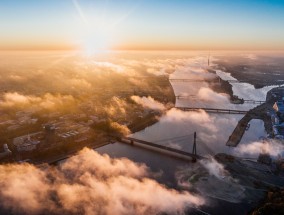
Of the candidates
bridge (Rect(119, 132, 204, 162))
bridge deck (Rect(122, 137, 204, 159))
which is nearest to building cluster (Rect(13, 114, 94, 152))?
bridge (Rect(119, 132, 204, 162))

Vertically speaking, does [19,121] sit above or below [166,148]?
A: above

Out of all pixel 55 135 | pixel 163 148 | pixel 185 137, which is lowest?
pixel 185 137

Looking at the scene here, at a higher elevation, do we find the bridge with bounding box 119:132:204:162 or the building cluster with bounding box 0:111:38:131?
the building cluster with bounding box 0:111:38:131

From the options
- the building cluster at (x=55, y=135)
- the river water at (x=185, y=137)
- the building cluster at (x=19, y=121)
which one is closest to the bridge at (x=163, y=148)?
the river water at (x=185, y=137)

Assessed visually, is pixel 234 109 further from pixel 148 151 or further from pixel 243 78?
pixel 243 78

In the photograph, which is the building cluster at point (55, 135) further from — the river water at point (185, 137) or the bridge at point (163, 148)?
the bridge at point (163, 148)

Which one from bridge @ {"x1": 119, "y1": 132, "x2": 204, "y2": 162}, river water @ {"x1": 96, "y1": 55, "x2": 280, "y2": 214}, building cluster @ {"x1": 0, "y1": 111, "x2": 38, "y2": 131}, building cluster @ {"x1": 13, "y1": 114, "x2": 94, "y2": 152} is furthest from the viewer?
building cluster @ {"x1": 0, "y1": 111, "x2": 38, "y2": 131}

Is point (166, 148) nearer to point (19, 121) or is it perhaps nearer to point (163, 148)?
point (163, 148)

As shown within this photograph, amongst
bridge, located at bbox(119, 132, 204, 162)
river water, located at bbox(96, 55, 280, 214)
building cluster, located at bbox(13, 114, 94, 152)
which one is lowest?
river water, located at bbox(96, 55, 280, 214)

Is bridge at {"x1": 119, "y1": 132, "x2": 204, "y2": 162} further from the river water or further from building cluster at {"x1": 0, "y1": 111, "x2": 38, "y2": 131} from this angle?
building cluster at {"x1": 0, "y1": 111, "x2": 38, "y2": 131}

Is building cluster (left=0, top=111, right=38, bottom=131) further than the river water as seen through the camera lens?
Yes

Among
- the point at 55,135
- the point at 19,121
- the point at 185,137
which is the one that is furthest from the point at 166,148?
the point at 19,121

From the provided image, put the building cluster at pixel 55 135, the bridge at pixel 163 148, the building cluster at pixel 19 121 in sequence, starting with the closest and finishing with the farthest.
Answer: the bridge at pixel 163 148 → the building cluster at pixel 55 135 → the building cluster at pixel 19 121
